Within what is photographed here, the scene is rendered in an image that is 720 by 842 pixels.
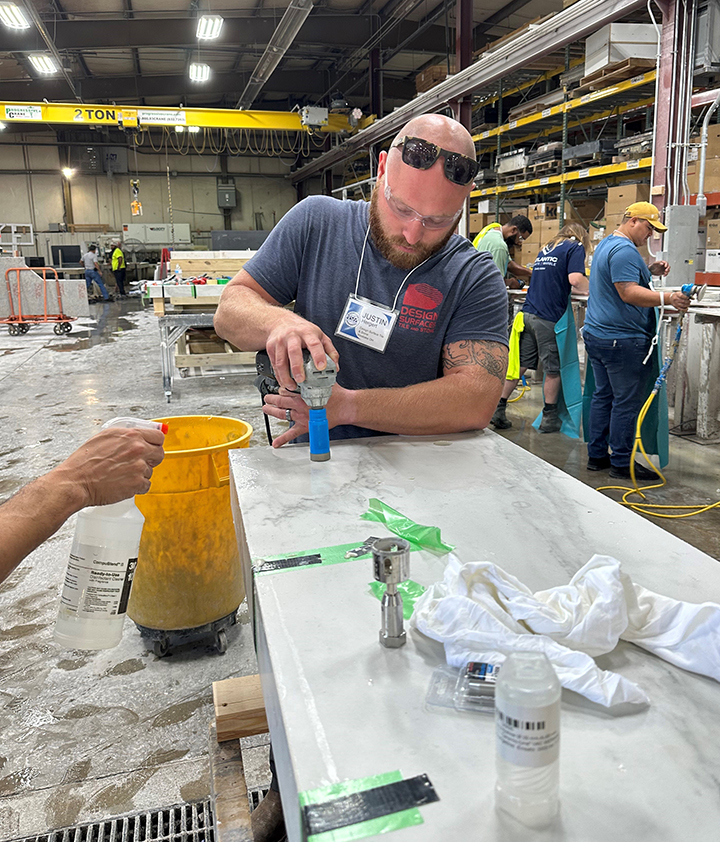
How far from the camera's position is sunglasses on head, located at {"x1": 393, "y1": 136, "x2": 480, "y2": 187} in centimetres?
151

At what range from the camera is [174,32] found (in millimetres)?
10117

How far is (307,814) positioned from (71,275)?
18311mm

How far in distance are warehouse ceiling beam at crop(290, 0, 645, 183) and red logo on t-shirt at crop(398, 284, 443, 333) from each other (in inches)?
146

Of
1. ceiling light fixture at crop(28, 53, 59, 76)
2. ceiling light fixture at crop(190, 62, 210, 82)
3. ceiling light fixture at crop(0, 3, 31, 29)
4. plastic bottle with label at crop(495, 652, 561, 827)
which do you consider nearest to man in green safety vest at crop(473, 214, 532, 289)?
plastic bottle with label at crop(495, 652, 561, 827)

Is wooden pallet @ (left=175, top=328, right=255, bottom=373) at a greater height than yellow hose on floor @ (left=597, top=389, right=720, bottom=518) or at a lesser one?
greater

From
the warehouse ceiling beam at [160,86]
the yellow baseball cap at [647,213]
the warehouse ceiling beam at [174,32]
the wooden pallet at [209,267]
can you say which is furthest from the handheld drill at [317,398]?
the warehouse ceiling beam at [160,86]

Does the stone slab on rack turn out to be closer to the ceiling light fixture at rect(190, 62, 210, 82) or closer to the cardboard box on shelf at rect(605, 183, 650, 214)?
the ceiling light fixture at rect(190, 62, 210, 82)

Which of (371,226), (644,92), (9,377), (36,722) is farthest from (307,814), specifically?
(9,377)

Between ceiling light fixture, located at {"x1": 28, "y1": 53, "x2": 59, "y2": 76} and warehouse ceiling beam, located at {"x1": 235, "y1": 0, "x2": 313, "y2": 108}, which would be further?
ceiling light fixture, located at {"x1": 28, "y1": 53, "x2": 59, "y2": 76}

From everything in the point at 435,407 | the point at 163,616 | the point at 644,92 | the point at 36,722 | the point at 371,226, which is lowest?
the point at 36,722

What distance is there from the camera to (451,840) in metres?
0.52

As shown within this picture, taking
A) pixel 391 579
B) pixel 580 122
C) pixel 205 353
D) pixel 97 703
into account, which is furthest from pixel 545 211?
pixel 391 579

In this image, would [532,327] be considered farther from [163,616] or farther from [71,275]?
[71,275]

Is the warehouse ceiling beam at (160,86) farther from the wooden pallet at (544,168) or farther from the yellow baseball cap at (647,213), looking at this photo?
the yellow baseball cap at (647,213)
